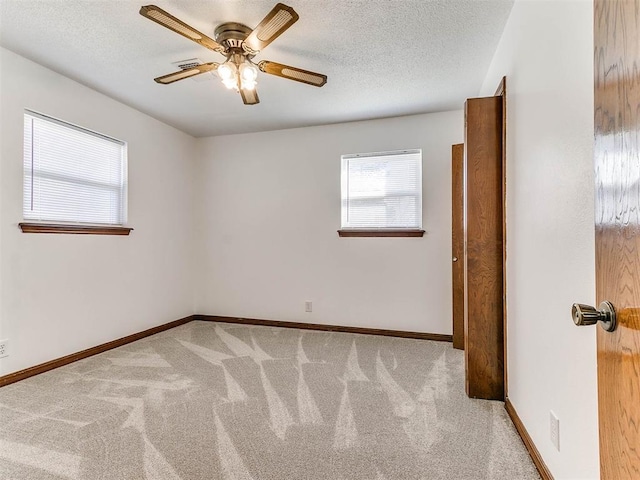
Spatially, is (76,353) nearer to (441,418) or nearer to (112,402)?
(112,402)

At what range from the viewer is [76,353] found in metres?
3.01

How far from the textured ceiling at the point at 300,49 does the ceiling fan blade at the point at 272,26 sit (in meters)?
0.18

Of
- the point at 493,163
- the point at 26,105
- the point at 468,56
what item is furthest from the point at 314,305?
the point at 26,105

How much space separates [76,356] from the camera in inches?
118

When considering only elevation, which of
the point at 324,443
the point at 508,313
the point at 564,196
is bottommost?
the point at 324,443

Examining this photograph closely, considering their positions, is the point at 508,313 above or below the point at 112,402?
above

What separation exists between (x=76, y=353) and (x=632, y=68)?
3.88 metres

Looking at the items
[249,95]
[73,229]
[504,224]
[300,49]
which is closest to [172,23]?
[249,95]

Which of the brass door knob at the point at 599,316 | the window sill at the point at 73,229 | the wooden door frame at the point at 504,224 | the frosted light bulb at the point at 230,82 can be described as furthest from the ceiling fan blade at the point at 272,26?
the window sill at the point at 73,229

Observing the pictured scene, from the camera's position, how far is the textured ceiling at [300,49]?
2018 millimetres

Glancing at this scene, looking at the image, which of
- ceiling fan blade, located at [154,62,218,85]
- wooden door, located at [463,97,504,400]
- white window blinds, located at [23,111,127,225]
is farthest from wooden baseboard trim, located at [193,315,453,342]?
ceiling fan blade, located at [154,62,218,85]

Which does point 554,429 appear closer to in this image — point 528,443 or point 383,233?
point 528,443

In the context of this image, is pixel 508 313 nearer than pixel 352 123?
Yes

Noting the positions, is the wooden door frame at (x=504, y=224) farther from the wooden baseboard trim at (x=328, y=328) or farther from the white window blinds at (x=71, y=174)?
the white window blinds at (x=71, y=174)
